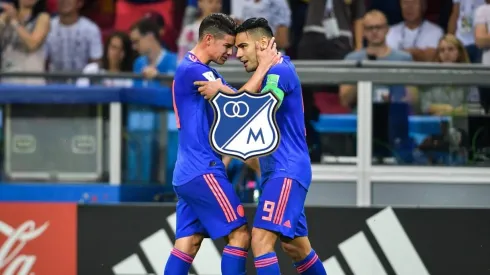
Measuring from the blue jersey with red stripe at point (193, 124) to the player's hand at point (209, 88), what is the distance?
0.18ft

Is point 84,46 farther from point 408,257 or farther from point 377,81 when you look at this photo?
point 408,257

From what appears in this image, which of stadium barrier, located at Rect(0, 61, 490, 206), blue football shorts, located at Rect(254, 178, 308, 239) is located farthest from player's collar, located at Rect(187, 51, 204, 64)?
stadium barrier, located at Rect(0, 61, 490, 206)

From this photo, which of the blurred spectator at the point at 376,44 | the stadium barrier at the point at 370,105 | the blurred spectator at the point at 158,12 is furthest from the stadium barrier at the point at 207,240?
the blurred spectator at the point at 158,12

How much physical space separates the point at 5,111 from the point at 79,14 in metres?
2.16

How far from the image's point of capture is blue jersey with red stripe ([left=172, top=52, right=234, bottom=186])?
6.41 m

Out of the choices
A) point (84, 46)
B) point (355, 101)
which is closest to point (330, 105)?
point (355, 101)

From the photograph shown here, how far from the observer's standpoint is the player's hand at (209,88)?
20.7ft

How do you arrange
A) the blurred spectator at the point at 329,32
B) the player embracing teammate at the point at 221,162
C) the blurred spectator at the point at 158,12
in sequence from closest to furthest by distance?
the player embracing teammate at the point at 221,162, the blurred spectator at the point at 329,32, the blurred spectator at the point at 158,12

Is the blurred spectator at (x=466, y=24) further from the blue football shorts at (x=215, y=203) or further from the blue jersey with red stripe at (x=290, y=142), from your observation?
the blue football shorts at (x=215, y=203)

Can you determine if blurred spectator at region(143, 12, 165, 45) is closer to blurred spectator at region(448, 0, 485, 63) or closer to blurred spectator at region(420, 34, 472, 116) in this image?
blurred spectator at region(448, 0, 485, 63)

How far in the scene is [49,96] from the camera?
31.1 ft

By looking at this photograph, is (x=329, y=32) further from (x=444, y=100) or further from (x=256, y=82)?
(x=256, y=82)

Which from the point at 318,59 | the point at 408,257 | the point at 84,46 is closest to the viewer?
the point at 408,257

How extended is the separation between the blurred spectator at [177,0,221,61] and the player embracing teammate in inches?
148
